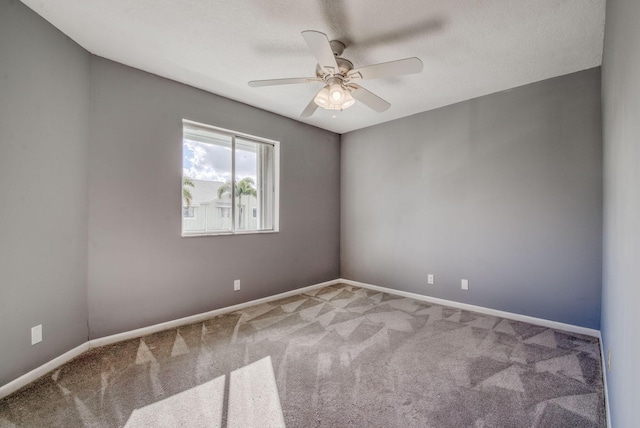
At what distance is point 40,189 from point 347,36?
2.58m

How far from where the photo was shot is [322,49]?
1905mm

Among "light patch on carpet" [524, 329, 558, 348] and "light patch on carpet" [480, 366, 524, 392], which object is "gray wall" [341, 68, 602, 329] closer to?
"light patch on carpet" [524, 329, 558, 348]

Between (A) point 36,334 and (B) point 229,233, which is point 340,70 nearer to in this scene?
(B) point 229,233

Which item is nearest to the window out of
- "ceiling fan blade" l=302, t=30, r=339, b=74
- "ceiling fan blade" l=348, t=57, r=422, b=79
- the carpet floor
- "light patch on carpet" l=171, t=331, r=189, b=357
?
"light patch on carpet" l=171, t=331, r=189, b=357

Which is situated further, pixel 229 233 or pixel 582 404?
pixel 229 233

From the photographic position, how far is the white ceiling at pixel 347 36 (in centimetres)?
197

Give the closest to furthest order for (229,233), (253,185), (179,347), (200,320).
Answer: (179,347) → (200,320) → (229,233) → (253,185)

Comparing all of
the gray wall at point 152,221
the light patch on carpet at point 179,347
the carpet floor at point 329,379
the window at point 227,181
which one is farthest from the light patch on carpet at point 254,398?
the window at point 227,181

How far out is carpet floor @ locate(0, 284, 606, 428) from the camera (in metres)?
1.66

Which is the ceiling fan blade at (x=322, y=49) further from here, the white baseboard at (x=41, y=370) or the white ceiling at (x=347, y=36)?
the white baseboard at (x=41, y=370)

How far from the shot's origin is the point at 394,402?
5.89 feet

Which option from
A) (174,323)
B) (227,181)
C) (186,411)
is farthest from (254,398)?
(227,181)

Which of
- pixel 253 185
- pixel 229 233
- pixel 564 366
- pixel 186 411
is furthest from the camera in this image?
pixel 253 185

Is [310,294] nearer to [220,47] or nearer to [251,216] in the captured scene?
[251,216]
